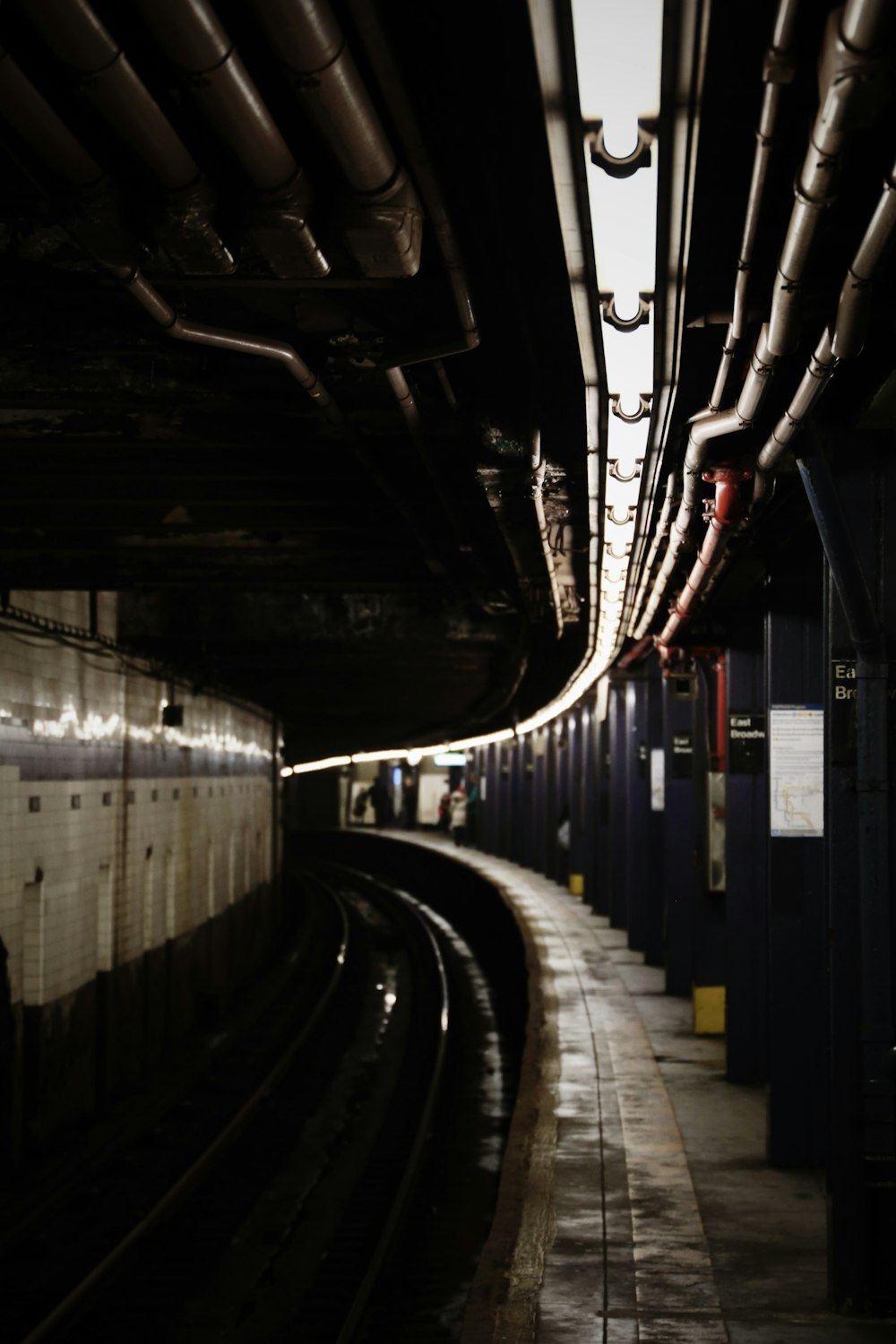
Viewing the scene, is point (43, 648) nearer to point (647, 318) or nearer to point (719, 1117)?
point (719, 1117)

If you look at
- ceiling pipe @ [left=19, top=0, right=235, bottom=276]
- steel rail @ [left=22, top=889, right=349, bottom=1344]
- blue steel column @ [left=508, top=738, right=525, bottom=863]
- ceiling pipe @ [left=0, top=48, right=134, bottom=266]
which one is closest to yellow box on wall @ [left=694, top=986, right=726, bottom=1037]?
steel rail @ [left=22, top=889, right=349, bottom=1344]

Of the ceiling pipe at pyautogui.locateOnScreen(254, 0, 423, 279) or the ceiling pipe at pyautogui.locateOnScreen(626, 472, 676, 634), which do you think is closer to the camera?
the ceiling pipe at pyautogui.locateOnScreen(254, 0, 423, 279)

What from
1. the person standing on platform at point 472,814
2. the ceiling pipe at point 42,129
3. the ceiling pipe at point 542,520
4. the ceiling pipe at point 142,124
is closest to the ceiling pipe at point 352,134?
the ceiling pipe at point 142,124

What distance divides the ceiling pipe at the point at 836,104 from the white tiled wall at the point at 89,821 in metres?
7.57

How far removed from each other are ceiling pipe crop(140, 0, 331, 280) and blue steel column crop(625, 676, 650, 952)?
46.5 feet

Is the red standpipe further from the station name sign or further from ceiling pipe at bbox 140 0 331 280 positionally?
ceiling pipe at bbox 140 0 331 280

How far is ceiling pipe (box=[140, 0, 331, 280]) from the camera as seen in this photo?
279 centimetres

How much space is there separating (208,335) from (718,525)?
8.59 ft

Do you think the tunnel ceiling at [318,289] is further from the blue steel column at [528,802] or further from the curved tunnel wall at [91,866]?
the blue steel column at [528,802]

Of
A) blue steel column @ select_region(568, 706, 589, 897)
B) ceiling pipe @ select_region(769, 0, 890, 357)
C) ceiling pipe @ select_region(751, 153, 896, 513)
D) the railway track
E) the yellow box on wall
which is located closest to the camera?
ceiling pipe @ select_region(769, 0, 890, 357)

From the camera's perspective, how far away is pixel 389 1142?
13.3m

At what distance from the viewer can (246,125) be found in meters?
3.28

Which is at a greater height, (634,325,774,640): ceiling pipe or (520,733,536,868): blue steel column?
(634,325,774,640): ceiling pipe

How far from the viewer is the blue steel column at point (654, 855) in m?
16.8
